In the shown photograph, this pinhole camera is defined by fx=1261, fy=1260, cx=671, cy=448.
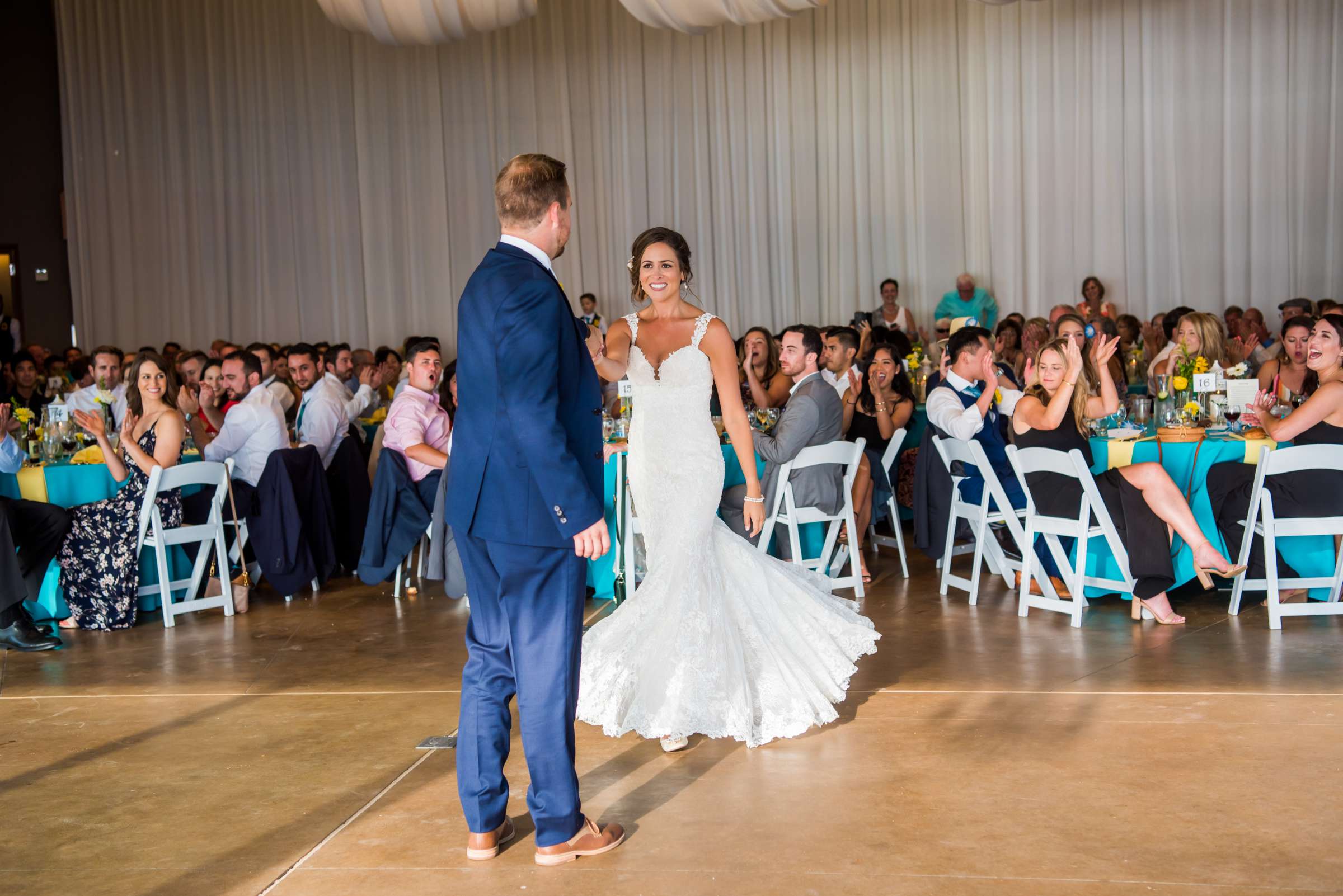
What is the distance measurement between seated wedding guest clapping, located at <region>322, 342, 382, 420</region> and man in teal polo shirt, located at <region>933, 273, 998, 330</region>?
6.40 m

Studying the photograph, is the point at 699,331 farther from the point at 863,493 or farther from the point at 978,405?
the point at 863,493

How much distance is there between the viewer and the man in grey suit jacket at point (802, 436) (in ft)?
19.0

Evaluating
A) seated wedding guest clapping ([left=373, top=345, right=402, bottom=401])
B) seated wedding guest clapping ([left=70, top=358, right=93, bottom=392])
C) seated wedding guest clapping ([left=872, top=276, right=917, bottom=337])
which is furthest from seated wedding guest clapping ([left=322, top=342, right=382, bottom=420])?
seated wedding guest clapping ([left=872, top=276, right=917, bottom=337])

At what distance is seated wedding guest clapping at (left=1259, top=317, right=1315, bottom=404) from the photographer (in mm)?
6812

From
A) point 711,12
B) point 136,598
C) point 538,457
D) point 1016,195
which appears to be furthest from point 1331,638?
point 1016,195

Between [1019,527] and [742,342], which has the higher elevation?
[742,342]

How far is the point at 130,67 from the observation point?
50.8 ft

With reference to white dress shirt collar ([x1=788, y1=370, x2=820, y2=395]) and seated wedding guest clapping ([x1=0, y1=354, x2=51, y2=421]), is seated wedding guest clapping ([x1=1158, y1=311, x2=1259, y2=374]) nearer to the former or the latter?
white dress shirt collar ([x1=788, y1=370, x2=820, y2=395])

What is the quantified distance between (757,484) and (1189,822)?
1707 millimetres

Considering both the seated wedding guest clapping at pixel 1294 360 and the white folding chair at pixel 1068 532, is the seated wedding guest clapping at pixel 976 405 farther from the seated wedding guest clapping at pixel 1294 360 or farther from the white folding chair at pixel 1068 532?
the seated wedding guest clapping at pixel 1294 360

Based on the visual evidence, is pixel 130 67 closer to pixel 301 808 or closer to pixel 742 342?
pixel 742 342

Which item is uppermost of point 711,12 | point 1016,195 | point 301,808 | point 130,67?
point 130,67

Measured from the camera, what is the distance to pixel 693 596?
4.04 meters

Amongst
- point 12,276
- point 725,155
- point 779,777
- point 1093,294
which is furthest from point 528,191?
point 12,276
